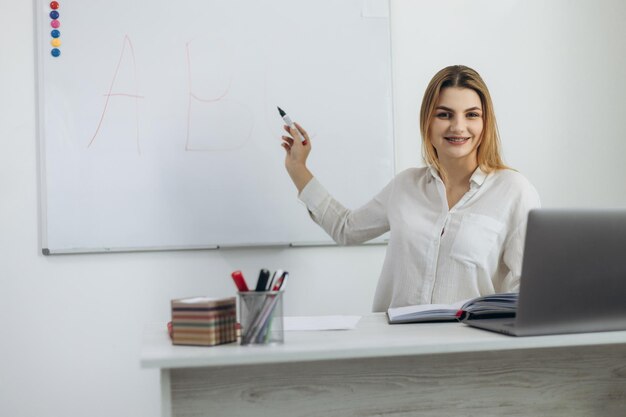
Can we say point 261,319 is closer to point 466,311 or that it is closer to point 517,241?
point 466,311

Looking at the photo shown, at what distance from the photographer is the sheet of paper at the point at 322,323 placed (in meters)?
1.53

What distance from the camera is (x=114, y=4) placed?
2566 mm

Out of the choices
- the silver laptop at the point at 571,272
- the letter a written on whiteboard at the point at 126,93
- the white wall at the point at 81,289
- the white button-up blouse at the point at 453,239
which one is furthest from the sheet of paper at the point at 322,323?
the letter a written on whiteboard at the point at 126,93

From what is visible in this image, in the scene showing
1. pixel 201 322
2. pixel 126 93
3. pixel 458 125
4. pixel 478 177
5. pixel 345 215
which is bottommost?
pixel 201 322

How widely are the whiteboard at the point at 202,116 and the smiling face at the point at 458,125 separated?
0.43 meters

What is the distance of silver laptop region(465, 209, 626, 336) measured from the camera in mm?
1263

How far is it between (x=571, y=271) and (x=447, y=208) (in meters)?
0.98

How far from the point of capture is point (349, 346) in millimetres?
1226

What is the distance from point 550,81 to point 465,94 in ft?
2.53

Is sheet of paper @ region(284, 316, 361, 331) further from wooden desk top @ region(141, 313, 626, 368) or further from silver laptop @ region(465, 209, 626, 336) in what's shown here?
silver laptop @ region(465, 209, 626, 336)

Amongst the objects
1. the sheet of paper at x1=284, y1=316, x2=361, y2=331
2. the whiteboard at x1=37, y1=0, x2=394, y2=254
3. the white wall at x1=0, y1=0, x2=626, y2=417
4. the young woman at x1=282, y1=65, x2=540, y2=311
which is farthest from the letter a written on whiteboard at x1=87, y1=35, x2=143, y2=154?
the sheet of paper at x1=284, y1=316, x2=361, y2=331

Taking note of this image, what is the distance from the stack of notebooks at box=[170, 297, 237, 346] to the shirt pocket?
1.07 metres

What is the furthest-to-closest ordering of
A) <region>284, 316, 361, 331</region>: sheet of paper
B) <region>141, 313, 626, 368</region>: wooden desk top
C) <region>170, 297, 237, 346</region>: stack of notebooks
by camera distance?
<region>284, 316, 361, 331</region>: sheet of paper, <region>170, 297, 237, 346</region>: stack of notebooks, <region>141, 313, 626, 368</region>: wooden desk top

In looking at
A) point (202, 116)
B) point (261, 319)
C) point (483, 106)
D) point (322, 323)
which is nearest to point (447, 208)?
point (483, 106)
